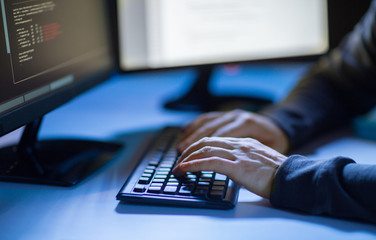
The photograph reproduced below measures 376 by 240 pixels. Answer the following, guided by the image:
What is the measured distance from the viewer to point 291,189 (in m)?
0.57

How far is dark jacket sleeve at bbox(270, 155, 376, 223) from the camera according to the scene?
537 millimetres

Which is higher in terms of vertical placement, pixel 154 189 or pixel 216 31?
pixel 216 31

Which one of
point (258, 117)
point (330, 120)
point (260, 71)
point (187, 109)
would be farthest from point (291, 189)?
point (260, 71)

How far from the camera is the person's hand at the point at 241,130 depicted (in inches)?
30.4

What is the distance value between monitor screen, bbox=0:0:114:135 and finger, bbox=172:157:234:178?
26 centimetres

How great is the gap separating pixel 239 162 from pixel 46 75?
35 cm

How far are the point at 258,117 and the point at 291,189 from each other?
278 mm

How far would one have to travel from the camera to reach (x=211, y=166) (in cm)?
62

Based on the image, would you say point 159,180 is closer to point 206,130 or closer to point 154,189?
point 154,189

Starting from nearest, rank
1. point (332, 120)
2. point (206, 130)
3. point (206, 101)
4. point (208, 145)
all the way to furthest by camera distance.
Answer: point (208, 145), point (206, 130), point (332, 120), point (206, 101)

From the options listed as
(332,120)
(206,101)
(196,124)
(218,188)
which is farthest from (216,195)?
(206,101)

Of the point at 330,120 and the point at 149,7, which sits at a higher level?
the point at 149,7

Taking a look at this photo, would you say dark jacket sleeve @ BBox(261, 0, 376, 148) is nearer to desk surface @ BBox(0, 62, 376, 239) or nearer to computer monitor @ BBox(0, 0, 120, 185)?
desk surface @ BBox(0, 62, 376, 239)

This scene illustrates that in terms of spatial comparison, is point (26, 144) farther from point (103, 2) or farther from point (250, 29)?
point (250, 29)
